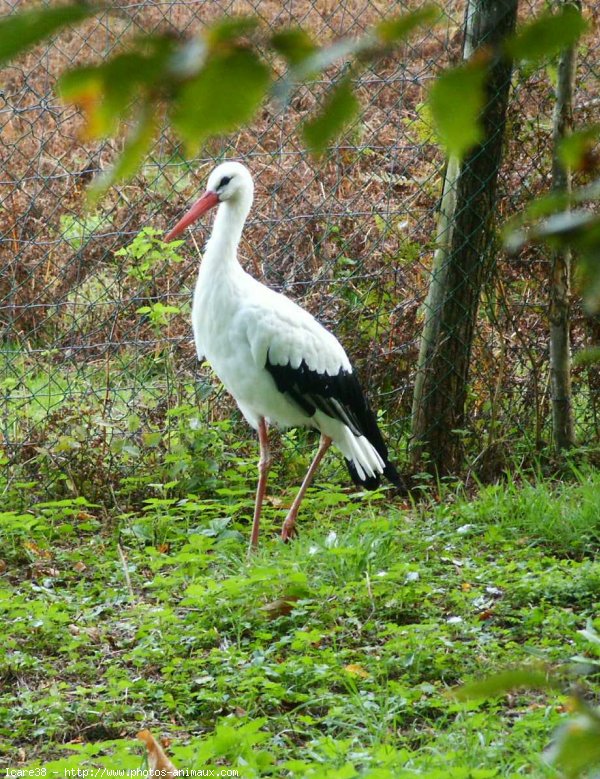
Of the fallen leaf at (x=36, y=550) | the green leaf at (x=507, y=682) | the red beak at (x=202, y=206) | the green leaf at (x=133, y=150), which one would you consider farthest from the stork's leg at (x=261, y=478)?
the green leaf at (x=133, y=150)

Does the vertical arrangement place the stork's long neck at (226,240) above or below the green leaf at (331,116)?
below

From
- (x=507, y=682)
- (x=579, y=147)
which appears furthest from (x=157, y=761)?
(x=579, y=147)

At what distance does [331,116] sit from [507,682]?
1.33 feet

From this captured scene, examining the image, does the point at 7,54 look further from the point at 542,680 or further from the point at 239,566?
the point at 239,566

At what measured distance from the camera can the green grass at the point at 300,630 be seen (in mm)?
2885

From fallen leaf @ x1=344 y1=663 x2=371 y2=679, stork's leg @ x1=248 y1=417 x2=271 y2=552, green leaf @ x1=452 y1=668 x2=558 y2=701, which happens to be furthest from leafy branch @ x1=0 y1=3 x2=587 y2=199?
stork's leg @ x1=248 y1=417 x2=271 y2=552

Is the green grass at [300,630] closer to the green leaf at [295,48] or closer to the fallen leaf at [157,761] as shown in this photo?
the fallen leaf at [157,761]

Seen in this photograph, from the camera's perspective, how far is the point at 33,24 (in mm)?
629

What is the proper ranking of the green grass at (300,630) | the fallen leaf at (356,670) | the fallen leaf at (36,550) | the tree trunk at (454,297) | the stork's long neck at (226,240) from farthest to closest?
the tree trunk at (454,297) → the stork's long neck at (226,240) → the fallen leaf at (36,550) → the fallen leaf at (356,670) → the green grass at (300,630)

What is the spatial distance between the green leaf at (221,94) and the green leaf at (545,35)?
0.15 m

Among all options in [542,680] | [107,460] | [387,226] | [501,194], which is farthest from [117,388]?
[542,680]

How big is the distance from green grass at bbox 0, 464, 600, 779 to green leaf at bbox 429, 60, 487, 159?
2034 millimetres

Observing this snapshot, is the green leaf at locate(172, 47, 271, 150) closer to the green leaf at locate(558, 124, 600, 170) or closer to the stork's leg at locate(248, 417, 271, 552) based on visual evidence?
the green leaf at locate(558, 124, 600, 170)

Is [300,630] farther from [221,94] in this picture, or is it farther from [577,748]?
[221,94]
